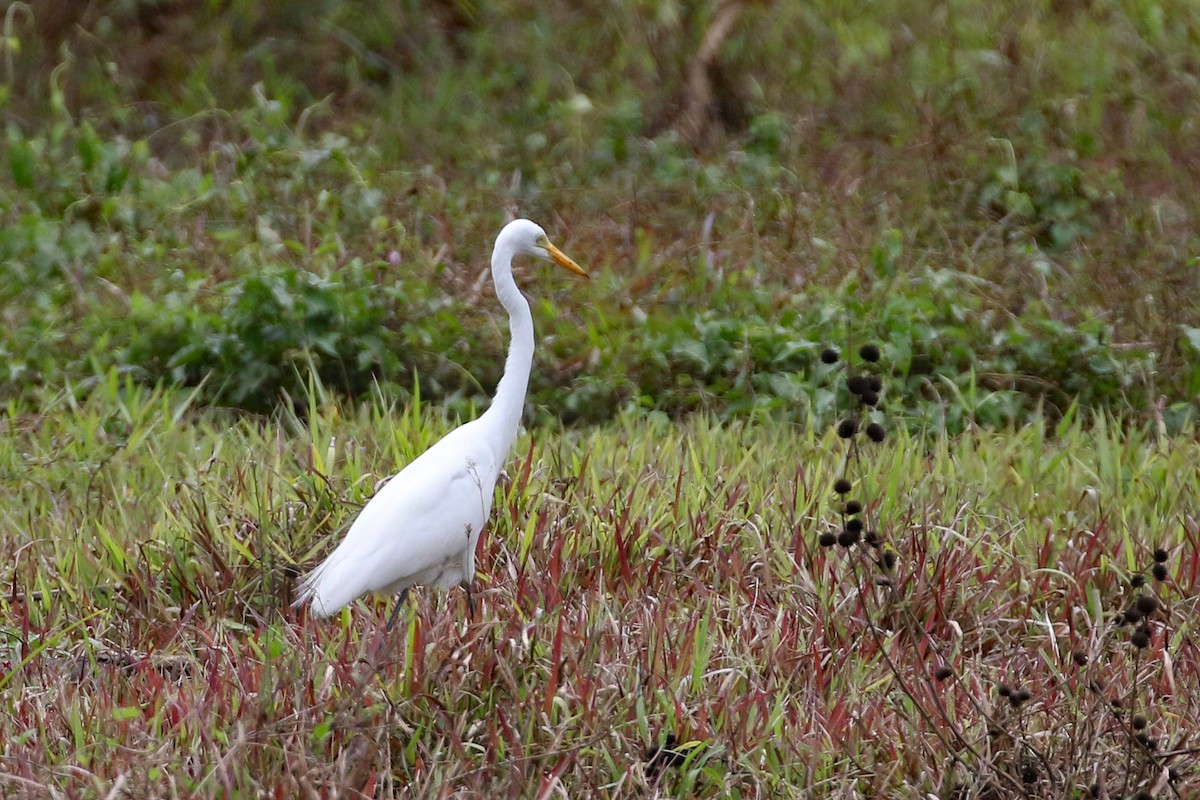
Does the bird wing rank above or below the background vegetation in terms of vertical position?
above

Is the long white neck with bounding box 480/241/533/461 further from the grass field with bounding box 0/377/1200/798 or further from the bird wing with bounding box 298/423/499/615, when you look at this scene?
the grass field with bounding box 0/377/1200/798

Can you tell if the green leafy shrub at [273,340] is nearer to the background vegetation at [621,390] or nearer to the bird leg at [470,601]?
the background vegetation at [621,390]

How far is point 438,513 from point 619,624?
462mm

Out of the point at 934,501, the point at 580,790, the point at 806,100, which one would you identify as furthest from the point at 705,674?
the point at 806,100

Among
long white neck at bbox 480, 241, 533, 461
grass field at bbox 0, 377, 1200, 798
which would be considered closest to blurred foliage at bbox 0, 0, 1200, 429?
grass field at bbox 0, 377, 1200, 798

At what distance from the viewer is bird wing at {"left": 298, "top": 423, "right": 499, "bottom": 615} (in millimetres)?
3359

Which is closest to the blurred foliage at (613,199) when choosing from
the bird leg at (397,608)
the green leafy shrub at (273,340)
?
the green leafy shrub at (273,340)

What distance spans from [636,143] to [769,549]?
14.0 ft

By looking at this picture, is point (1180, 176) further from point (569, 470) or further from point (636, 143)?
point (569, 470)

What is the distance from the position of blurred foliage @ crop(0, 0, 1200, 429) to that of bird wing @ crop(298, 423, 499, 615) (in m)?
1.78

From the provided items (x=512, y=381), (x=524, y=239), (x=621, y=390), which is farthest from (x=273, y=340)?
(x=512, y=381)

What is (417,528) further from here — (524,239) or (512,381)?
(524,239)

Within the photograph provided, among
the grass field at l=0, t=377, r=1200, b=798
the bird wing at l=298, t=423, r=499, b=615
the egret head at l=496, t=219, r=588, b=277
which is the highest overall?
the egret head at l=496, t=219, r=588, b=277

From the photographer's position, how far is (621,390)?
5.50 meters
